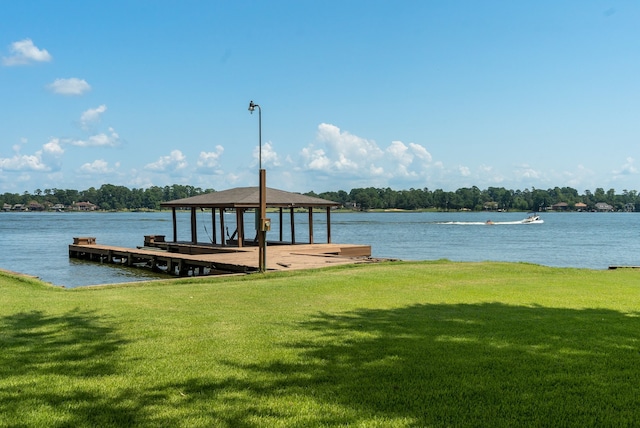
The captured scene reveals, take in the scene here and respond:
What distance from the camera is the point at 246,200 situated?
29219mm

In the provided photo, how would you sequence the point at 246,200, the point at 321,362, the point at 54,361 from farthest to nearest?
the point at 246,200 < the point at 54,361 < the point at 321,362

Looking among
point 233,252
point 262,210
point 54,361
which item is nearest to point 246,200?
point 233,252

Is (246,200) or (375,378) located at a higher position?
(246,200)

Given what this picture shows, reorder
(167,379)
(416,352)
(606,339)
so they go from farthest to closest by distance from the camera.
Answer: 1. (606,339)
2. (416,352)
3. (167,379)

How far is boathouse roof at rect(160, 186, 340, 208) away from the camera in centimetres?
2934

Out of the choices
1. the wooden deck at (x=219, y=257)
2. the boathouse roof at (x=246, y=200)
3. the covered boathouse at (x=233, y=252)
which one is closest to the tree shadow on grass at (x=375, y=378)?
the wooden deck at (x=219, y=257)

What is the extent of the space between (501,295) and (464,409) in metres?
7.26

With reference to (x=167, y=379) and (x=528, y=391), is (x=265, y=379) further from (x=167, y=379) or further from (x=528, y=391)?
(x=528, y=391)

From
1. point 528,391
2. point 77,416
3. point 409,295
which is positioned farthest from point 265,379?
point 409,295

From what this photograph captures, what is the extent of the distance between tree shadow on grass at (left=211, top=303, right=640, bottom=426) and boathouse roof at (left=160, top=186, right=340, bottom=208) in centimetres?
2171

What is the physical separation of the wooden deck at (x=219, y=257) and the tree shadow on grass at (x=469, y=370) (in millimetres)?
11811

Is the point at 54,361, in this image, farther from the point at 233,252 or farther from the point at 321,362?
the point at 233,252

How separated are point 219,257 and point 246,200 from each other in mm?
5178

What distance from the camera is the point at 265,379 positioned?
5.19 metres
